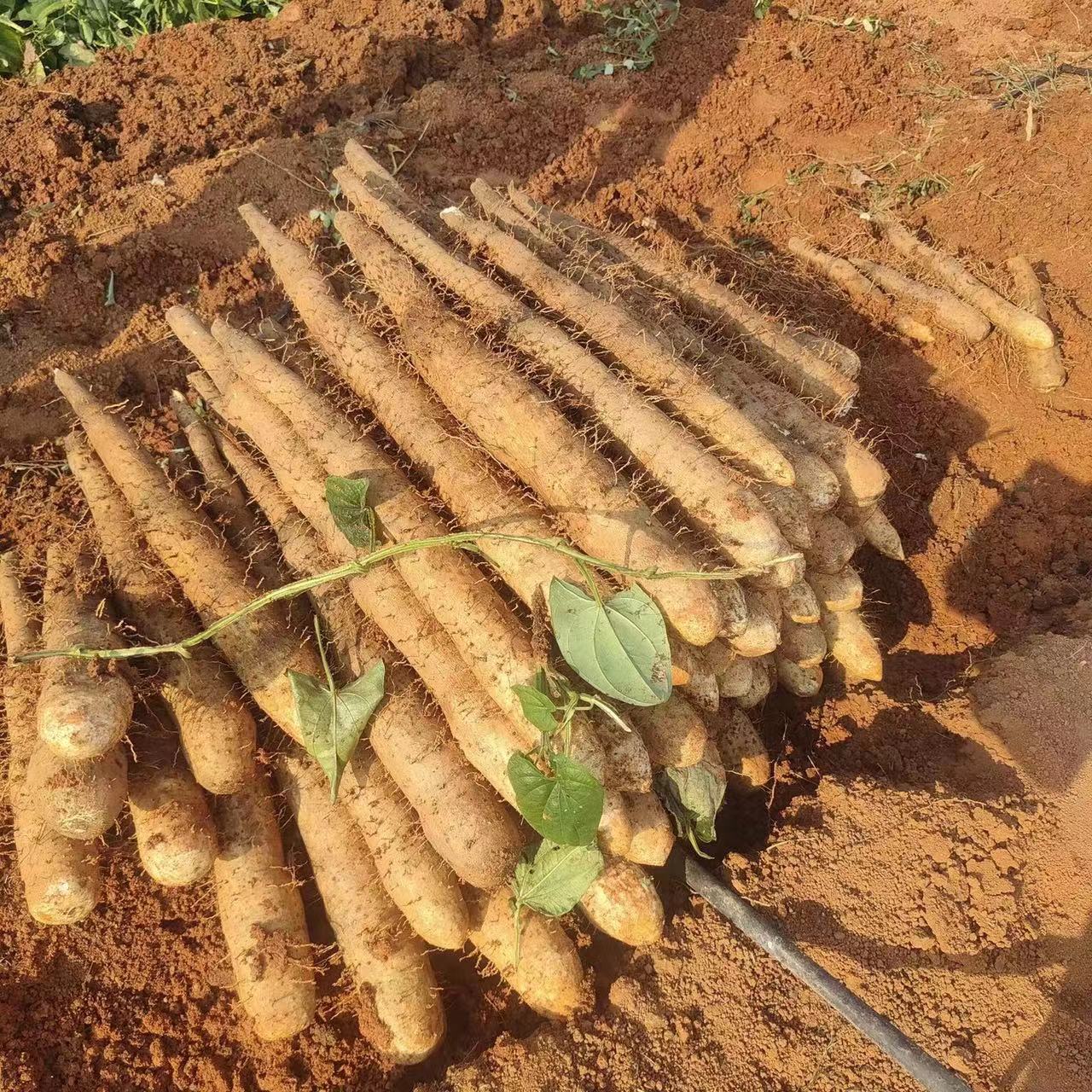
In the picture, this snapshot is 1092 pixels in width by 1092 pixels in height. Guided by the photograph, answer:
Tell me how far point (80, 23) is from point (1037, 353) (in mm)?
7713

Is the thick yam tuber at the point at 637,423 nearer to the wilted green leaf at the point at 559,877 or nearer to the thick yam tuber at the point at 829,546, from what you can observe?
the thick yam tuber at the point at 829,546

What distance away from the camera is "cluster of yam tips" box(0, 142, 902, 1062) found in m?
2.58

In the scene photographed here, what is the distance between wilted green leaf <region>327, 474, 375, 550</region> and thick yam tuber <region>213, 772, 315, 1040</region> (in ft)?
3.37

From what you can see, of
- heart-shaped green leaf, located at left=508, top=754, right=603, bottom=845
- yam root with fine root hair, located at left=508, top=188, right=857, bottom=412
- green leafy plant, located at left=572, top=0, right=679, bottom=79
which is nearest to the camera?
heart-shaped green leaf, located at left=508, top=754, right=603, bottom=845

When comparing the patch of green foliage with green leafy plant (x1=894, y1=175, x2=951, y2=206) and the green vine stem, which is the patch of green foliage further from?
the green vine stem

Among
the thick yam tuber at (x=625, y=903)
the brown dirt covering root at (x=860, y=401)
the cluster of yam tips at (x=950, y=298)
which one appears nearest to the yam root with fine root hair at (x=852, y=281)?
the cluster of yam tips at (x=950, y=298)

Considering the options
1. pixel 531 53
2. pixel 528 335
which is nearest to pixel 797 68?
pixel 531 53

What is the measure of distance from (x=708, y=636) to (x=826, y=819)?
1.14m

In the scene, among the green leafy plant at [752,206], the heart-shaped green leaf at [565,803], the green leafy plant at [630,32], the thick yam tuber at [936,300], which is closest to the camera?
the heart-shaped green leaf at [565,803]

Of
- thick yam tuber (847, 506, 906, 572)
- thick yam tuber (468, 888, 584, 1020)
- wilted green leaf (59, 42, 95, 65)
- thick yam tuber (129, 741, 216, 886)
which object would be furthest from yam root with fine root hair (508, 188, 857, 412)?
wilted green leaf (59, 42, 95, 65)

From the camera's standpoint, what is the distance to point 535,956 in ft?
8.63

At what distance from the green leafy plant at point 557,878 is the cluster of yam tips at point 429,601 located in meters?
0.11

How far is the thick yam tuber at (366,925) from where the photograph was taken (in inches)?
105

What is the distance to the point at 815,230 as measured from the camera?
513 centimetres
